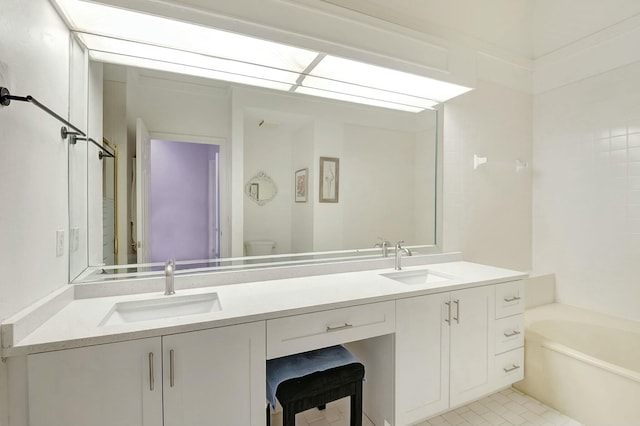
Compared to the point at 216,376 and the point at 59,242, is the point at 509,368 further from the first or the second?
the point at 59,242

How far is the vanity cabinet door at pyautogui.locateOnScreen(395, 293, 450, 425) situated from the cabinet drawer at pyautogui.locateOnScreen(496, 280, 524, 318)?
17.6 inches

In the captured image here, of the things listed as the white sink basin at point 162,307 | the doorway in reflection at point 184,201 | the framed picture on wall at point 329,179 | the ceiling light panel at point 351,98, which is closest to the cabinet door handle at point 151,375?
the white sink basin at point 162,307

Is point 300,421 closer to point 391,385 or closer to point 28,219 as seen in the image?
point 391,385

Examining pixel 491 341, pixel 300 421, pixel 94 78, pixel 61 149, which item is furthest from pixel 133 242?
pixel 491 341

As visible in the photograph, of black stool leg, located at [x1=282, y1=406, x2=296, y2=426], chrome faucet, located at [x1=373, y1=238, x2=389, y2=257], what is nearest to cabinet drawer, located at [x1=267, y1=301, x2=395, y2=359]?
black stool leg, located at [x1=282, y1=406, x2=296, y2=426]

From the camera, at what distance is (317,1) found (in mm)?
1678

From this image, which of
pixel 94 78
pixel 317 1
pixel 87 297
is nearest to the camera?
pixel 87 297

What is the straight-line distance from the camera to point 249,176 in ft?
5.81

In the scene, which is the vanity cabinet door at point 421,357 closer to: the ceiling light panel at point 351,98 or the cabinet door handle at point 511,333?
the cabinet door handle at point 511,333

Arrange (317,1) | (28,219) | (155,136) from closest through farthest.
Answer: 1. (28,219)
2. (155,136)
3. (317,1)

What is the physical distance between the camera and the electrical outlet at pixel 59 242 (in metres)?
1.17

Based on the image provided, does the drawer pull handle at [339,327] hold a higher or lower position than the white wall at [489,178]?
lower

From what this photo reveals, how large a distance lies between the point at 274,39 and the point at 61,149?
1133mm

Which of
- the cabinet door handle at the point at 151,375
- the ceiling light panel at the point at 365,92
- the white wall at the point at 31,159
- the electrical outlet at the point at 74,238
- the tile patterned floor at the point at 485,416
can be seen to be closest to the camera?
the white wall at the point at 31,159
